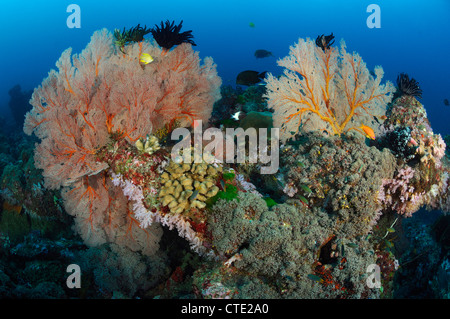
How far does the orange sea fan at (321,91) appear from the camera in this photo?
5.05 meters

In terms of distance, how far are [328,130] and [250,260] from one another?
11.1ft

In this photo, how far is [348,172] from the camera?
156 inches

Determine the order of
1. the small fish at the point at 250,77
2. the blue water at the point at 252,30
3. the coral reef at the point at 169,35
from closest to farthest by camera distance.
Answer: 1. the coral reef at the point at 169,35
2. the small fish at the point at 250,77
3. the blue water at the point at 252,30

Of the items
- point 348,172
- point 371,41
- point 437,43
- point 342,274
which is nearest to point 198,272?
point 342,274

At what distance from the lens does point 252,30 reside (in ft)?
285

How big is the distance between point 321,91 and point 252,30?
93974 mm

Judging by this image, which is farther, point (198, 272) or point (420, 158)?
point (420, 158)

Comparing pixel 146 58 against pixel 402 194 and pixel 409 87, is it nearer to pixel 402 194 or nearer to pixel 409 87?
pixel 402 194

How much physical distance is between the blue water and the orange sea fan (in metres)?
54.3

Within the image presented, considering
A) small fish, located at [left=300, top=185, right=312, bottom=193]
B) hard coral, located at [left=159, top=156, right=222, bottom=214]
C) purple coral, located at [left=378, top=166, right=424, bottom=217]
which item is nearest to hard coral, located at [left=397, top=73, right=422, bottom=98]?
purple coral, located at [left=378, top=166, right=424, bottom=217]

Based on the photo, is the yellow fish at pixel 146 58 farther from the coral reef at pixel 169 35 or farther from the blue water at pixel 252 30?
the blue water at pixel 252 30

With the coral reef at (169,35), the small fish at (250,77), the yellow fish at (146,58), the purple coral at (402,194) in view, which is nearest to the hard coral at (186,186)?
the yellow fish at (146,58)

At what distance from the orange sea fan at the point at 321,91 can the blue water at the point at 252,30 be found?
178 ft
